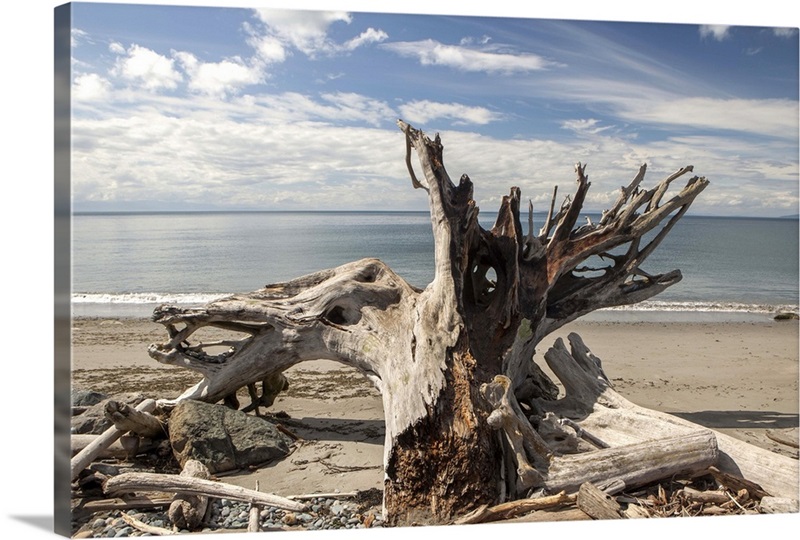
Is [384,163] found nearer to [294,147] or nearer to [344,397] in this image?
[294,147]

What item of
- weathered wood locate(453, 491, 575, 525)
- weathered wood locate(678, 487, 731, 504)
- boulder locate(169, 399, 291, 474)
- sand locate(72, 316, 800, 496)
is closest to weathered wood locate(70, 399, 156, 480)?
boulder locate(169, 399, 291, 474)

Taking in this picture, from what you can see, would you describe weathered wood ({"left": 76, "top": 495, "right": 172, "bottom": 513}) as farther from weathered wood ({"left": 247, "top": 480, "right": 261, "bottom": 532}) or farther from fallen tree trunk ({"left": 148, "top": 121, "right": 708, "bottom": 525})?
fallen tree trunk ({"left": 148, "top": 121, "right": 708, "bottom": 525})

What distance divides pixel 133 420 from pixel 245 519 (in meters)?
1.36

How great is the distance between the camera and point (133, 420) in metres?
5.43

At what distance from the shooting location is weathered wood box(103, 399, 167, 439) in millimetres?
5246

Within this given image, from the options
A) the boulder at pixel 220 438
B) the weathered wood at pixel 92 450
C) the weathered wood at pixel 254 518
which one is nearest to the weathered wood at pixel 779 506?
the weathered wood at pixel 254 518

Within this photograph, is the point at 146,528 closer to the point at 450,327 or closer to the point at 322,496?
the point at 322,496

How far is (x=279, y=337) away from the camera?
6.25 metres

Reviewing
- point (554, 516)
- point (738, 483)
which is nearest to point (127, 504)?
point (554, 516)

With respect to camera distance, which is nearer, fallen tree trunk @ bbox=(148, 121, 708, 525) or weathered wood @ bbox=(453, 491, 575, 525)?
weathered wood @ bbox=(453, 491, 575, 525)

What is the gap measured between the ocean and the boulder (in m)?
9.06

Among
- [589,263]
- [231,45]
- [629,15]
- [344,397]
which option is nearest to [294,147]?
[231,45]

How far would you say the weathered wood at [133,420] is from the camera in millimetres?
5246

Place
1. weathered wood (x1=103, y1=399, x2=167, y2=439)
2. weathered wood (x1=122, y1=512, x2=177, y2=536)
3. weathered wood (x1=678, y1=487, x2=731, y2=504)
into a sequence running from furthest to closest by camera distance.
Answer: weathered wood (x1=103, y1=399, x2=167, y2=439) < weathered wood (x1=678, y1=487, x2=731, y2=504) < weathered wood (x1=122, y1=512, x2=177, y2=536)
